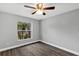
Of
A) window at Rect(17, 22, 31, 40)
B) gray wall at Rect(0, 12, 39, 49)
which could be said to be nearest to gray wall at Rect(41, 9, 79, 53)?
window at Rect(17, 22, 31, 40)

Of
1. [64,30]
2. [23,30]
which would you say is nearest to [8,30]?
[23,30]

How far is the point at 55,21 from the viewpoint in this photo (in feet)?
14.4

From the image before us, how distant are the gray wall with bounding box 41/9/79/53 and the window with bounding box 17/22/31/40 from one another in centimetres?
144

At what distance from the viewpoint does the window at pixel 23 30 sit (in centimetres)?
455

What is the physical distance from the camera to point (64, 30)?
3734mm

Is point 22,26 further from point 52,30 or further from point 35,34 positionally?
point 52,30

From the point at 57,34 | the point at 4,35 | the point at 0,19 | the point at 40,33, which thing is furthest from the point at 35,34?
the point at 0,19

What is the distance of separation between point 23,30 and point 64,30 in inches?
106

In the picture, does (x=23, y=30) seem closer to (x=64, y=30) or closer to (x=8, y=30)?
(x=8, y=30)

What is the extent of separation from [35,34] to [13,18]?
2.34 m

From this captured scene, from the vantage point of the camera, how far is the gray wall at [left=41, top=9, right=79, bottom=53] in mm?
3160

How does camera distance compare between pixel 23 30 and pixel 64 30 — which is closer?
pixel 64 30

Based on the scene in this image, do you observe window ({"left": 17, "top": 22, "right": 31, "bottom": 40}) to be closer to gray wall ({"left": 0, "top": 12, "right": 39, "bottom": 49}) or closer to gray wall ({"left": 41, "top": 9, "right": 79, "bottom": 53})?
gray wall ({"left": 0, "top": 12, "right": 39, "bottom": 49})

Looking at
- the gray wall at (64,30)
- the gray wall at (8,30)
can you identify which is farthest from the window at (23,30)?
the gray wall at (64,30)
